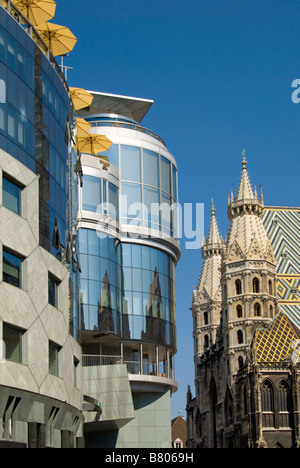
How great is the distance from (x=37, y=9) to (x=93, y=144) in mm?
13205

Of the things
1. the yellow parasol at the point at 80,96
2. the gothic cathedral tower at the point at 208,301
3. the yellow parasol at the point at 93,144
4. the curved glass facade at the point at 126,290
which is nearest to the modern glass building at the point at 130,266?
the curved glass facade at the point at 126,290

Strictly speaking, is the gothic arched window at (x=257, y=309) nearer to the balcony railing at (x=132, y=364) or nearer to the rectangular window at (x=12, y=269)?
the balcony railing at (x=132, y=364)

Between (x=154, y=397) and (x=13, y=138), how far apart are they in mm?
28066

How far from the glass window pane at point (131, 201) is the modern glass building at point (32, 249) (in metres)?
15.7

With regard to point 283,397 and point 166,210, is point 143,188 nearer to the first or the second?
point 166,210

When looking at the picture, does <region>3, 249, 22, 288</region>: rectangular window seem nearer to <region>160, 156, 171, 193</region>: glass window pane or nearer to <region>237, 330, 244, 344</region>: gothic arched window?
<region>160, 156, 171, 193</region>: glass window pane

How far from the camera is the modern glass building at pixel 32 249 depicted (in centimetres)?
3522

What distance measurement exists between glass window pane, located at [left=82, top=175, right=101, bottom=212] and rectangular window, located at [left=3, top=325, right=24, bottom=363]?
1935 cm

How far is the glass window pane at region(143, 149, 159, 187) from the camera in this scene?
61219 mm

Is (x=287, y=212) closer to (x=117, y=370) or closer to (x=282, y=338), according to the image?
(x=282, y=338)

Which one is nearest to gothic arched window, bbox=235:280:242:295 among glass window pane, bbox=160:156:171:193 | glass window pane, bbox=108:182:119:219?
glass window pane, bbox=160:156:171:193

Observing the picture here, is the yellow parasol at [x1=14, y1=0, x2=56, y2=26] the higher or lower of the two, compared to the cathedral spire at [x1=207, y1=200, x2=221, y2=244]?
lower

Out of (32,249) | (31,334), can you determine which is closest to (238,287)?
(32,249)
